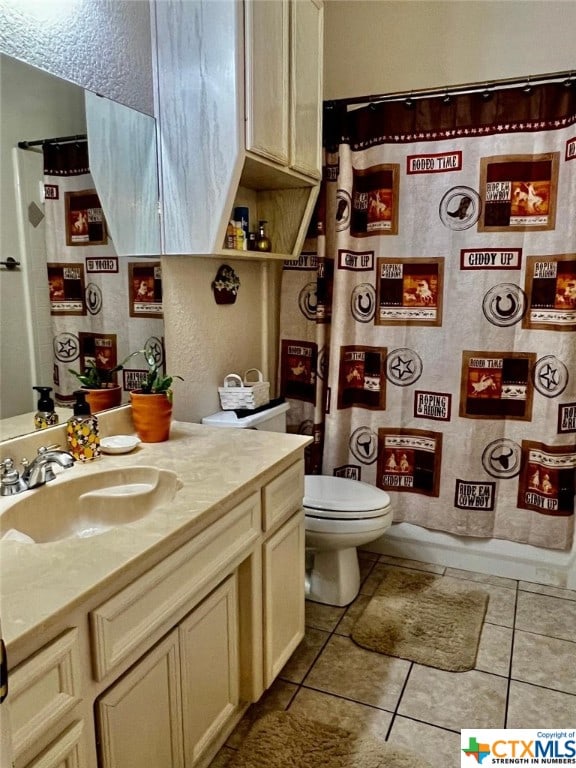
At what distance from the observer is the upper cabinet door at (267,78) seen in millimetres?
1764

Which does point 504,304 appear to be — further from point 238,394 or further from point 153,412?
point 153,412

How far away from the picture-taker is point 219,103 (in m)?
1.77

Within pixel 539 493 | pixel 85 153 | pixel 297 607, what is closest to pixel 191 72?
pixel 85 153

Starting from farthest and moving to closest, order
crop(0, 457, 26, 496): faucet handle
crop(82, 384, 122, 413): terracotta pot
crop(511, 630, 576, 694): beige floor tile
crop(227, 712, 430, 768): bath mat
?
crop(511, 630, 576, 694): beige floor tile, crop(82, 384, 122, 413): terracotta pot, crop(227, 712, 430, 768): bath mat, crop(0, 457, 26, 496): faucet handle

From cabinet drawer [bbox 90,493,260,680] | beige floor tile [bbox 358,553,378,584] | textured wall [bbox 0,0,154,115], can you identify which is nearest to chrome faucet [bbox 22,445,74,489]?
cabinet drawer [bbox 90,493,260,680]

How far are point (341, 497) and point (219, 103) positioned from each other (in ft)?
4.79

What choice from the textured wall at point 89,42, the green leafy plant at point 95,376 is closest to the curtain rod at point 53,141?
the textured wall at point 89,42

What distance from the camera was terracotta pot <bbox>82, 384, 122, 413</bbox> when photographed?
1737 millimetres

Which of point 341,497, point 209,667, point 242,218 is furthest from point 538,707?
point 242,218

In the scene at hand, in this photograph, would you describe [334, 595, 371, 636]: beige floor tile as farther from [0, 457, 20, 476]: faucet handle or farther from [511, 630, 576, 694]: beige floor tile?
[0, 457, 20, 476]: faucet handle

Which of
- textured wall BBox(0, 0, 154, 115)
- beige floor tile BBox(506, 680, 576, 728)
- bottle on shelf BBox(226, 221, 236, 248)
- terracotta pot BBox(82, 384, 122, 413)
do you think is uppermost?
textured wall BBox(0, 0, 154, 115)

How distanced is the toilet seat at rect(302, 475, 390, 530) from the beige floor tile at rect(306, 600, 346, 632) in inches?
15.8

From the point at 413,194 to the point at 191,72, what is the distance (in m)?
1.04

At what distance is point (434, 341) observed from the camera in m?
2.46
